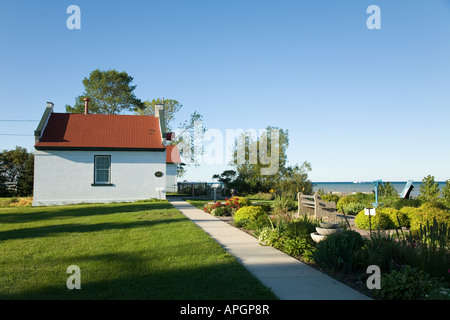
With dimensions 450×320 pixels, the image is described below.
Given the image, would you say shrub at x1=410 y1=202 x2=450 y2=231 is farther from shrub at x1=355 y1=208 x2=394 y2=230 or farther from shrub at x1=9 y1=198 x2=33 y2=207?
shrub at x1=9 y1=198 x2=33 y2=207

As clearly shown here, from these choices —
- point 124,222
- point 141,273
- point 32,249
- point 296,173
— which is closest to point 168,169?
point 296,173

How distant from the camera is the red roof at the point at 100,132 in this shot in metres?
18.8

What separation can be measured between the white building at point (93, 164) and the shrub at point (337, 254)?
47.6 ft

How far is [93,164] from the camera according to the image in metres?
18.9

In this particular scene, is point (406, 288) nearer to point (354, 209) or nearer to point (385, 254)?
point (385, 254)

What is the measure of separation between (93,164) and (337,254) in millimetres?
16219

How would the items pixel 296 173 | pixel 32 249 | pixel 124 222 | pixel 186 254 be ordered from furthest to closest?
pixel 296 173 → pixel 124 222 → pixel 32 249 → pixel 186 254

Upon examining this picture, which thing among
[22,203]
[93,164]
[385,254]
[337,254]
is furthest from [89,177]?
[385,254]

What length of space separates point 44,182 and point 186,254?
15026 millimetres

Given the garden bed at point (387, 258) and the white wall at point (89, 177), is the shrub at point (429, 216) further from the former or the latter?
the white wall at point (89, 177)

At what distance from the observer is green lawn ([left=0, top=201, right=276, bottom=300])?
4.51 m

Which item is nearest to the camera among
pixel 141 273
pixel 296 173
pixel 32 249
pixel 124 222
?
pixel 141 273
